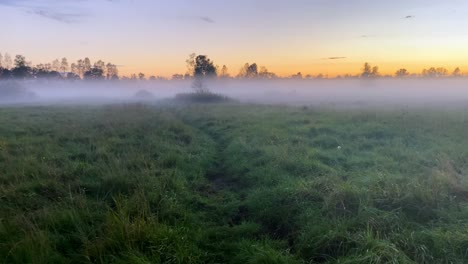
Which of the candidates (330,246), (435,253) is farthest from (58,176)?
(435,253)

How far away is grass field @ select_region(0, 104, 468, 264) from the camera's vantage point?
17.0ft

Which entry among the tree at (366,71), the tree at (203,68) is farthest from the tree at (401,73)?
the tree at (203,68)

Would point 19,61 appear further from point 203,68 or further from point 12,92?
point 203,68

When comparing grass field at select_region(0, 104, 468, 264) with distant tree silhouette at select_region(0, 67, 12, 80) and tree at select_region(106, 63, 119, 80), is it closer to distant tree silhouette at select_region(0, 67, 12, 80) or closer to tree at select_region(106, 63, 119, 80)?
distant tree silhouette at select_region(0, 67, 12, 80)

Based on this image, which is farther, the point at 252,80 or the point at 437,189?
the point at 252,80

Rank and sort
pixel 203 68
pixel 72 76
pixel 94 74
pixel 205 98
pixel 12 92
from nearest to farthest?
pixel 205 98 < pixel 203 68 < pixel 12 92 < pixel 94 74 < pixel 72 76

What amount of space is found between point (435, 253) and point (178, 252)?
14.4 ft

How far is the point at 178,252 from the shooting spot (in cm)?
514

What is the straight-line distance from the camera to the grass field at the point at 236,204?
5184mm

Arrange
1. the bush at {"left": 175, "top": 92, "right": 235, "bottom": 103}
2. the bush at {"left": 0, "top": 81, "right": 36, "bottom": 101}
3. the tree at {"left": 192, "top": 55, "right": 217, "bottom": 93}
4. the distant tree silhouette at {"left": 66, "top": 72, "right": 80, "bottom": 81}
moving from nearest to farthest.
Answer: the bush at {"left": 175, "top": 92, "right": 235, "bottom": 103}, the tree at {"left": 192, "top": 55, "right": 217, "bottom": 93}, the bush at {"left": 0, "top": 81, "right": 36, "bottom": 101}, the distant tree silhouette at {"left": 66, "top": 72, "right": 80, "bottom": 81}

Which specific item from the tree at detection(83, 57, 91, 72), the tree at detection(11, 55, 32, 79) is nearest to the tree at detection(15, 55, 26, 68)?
the tree at detection(11, 55, 32, 79)

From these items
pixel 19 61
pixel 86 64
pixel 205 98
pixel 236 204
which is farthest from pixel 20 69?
pixel 236 204

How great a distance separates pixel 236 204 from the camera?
26.1 feet

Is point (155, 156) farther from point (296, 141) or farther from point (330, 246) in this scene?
point (330, 246)
